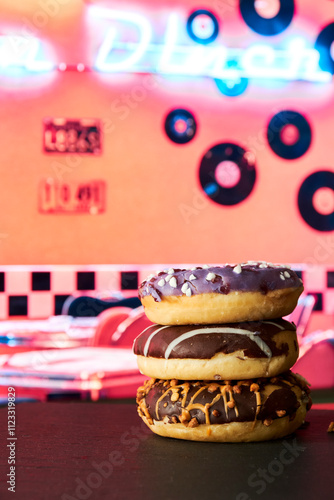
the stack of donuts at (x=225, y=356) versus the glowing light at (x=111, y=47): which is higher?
the glowing light at (x=111, y=47)

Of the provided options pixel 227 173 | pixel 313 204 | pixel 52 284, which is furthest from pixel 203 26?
pixel 52 284

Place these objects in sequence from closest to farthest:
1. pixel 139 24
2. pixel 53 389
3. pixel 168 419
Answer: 1. pixel 168 419
2. pixel 53 389
3. pixel 139 24

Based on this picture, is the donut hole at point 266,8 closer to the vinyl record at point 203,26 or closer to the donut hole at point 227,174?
the vinyl record at point 203,26

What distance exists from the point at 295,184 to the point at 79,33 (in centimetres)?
166

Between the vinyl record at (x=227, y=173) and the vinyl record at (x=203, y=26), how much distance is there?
680mm

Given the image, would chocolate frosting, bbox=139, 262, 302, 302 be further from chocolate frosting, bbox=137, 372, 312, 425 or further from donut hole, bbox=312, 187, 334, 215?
donut hole, bbox=312, 187, 334, 215

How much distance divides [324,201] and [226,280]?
2675 millimetres

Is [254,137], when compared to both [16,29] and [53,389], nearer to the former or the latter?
[16,29]

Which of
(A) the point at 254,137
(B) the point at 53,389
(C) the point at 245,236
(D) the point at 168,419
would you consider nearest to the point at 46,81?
(A) the point at 254,137

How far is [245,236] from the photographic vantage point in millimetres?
3516

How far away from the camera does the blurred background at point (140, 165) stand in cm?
331

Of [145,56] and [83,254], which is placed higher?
[145,56]

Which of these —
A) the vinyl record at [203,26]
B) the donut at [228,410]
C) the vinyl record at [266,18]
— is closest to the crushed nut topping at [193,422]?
the donut at [228,410]

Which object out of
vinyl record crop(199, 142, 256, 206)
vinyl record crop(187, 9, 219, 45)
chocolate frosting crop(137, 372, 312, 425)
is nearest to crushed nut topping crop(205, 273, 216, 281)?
chocolate frosting crop(137, 372, 312, 425)
